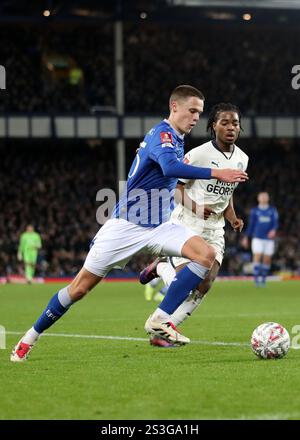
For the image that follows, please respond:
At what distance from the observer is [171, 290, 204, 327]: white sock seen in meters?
9.80

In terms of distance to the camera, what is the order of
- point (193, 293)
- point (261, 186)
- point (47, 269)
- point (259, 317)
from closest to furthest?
point (193, 293) < point (259, 317) < point (47, 269) < point (261, 186)

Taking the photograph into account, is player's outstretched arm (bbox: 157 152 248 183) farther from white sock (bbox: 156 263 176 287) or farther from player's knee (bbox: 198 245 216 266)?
white sock (bbox: 156 263 176 287)

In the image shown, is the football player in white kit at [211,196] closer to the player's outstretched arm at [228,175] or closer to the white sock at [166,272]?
the white sock at [166,272]

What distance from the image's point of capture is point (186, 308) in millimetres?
9812

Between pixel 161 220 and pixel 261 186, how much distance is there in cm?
3409

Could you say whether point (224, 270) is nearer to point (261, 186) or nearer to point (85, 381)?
point (261, 186)

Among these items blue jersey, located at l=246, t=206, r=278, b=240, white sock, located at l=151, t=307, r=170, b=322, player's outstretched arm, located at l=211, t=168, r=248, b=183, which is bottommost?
blue jersey, located at l=246, t=206, r=278, b=240

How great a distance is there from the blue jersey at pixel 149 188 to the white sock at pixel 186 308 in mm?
1305

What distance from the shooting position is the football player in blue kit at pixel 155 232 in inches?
334

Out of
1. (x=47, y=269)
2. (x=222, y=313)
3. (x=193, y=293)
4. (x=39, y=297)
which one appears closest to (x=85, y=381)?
(x=193, y=293)

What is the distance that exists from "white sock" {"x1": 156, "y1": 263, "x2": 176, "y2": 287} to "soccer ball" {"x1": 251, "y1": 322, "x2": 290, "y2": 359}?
2.01 m

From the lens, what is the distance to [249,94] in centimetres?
4344

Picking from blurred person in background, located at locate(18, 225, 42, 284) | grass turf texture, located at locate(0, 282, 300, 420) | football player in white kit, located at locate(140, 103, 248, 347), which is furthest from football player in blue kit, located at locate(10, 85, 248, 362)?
blurred person in background, located at locate(18, 225, 42, 284)

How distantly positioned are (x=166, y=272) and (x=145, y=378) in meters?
3.41
